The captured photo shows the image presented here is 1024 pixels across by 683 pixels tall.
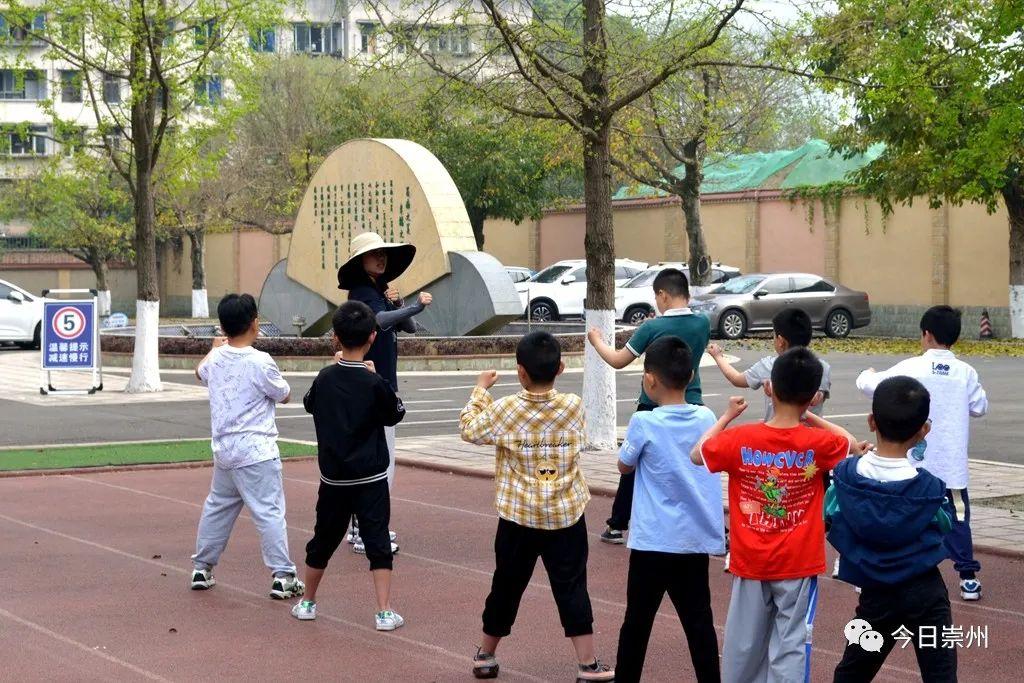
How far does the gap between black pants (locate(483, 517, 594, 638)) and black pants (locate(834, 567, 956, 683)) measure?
132cm

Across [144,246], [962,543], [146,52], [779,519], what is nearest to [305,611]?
[779,519]

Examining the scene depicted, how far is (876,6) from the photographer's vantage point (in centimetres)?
1430

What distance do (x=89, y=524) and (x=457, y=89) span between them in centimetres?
568

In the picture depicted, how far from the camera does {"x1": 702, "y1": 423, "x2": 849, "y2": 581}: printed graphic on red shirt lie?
4.88 metres

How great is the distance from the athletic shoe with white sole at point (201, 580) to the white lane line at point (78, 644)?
946mm

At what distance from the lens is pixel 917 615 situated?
A: 15.4 ft

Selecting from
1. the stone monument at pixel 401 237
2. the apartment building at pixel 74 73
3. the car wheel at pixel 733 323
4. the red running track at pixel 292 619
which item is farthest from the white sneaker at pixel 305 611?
the car wheel at pixel 733 323

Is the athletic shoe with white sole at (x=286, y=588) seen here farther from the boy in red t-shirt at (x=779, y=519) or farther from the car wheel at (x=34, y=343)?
the car wheel at (x=34, y=343)

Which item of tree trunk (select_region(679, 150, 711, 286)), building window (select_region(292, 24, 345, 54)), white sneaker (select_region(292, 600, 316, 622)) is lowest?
white sneaker (select_region(292, 600, 316, 622))

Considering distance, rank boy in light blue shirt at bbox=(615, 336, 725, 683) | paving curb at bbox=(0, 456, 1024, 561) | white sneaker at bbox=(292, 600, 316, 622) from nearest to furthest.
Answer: boy in light blue shirt at bbox=(615, 336, 725, 683) < white sneaker at bbox=(292, 600, 316, 622) < paving curb at bbox=(0, 456, 1024, 561)

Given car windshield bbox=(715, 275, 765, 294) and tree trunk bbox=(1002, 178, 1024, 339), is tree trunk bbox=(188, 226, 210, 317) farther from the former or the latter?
tree trunk bbox=(1002, 178, 1024, 339)

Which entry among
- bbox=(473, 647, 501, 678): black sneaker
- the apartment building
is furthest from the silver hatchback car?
bbox=(473, 647, 501, 678): black sneaker

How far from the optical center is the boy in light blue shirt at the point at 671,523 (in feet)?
17.4

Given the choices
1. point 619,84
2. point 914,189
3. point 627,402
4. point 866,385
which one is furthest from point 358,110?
point 866,385
